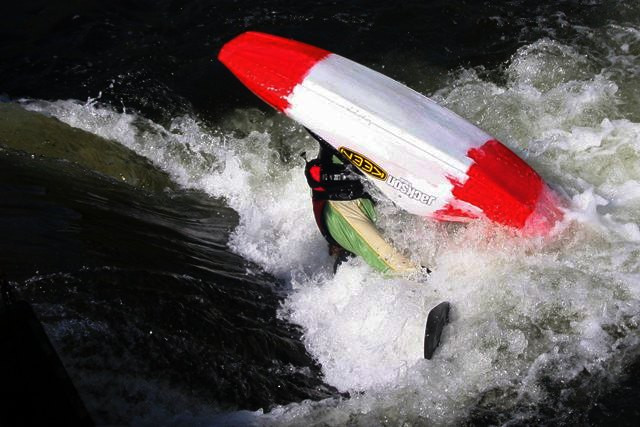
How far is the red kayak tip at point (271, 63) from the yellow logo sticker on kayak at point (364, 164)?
1.87ft

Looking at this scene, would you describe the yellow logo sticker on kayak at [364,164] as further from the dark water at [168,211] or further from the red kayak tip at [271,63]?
the dark water at [168,211]

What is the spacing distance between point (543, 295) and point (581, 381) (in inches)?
25.2

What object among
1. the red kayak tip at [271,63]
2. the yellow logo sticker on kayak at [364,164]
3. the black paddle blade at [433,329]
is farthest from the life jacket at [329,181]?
the black paddle blade at [433,329]

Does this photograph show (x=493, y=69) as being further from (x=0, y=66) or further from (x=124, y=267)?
(x=0, y=66)

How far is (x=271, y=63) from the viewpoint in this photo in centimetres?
534

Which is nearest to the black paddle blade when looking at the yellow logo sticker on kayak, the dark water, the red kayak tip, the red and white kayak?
the dark water

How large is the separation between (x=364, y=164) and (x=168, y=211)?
1.79 metres

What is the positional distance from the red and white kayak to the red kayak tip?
11 mm

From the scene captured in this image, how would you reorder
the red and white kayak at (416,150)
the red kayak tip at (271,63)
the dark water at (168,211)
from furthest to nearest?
the red kayak tip at (271,63) → the red and white kayak at (416,150) → the dark water at (168,211)

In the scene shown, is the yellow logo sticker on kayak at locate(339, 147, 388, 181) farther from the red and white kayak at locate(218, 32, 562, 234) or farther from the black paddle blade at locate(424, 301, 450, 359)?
the black paddle blade at locate(424, 301, 450, 359)

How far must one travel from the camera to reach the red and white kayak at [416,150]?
4.89 m

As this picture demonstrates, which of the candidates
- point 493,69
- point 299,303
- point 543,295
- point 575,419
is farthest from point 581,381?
point 493,69

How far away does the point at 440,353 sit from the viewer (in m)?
4.63

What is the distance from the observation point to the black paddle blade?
4520 mm
